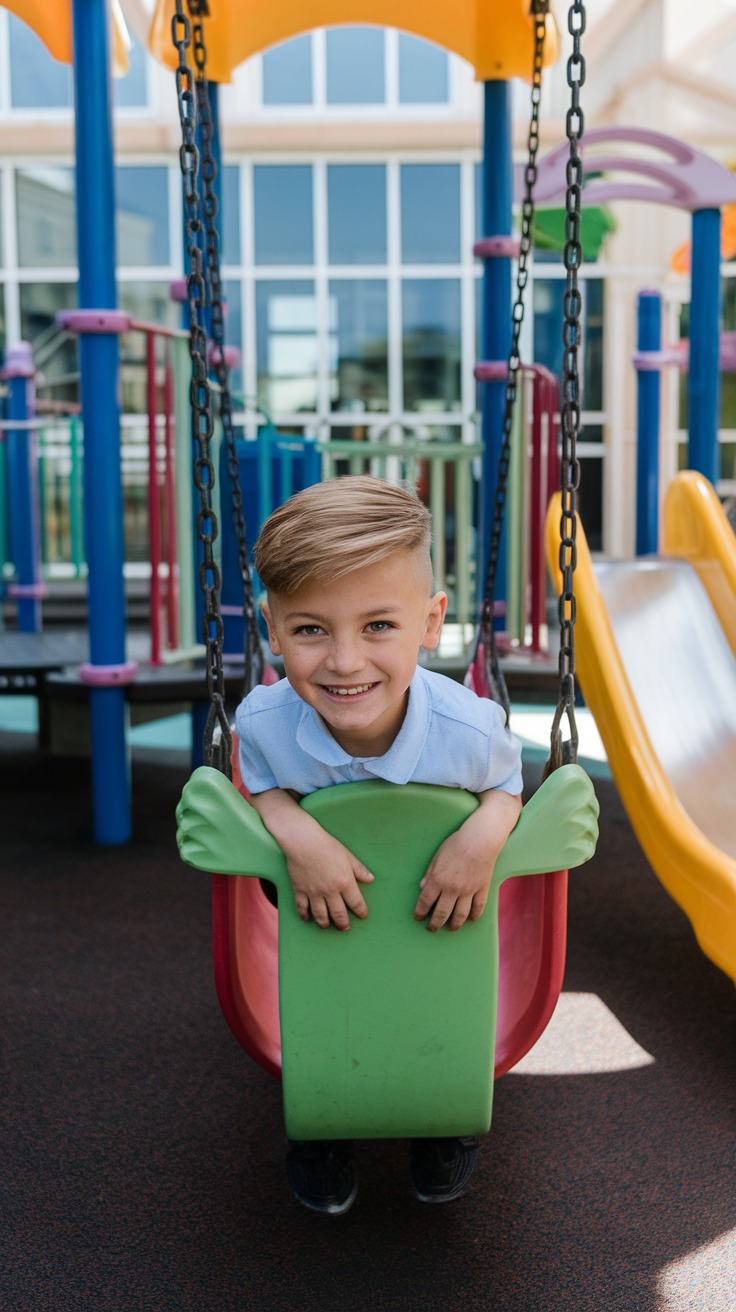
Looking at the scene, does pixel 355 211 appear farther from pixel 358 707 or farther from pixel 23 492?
pixel 358 707

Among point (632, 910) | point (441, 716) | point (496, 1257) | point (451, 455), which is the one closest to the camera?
point (441, 716)

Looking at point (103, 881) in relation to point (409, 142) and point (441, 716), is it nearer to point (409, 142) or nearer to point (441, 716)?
point (441, 716)

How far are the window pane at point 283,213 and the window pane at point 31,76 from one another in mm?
2020

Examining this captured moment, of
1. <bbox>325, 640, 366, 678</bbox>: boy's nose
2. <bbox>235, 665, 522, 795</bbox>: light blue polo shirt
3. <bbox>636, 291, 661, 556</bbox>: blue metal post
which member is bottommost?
<bbox>235, 665, 522, 795</bbox>: light blue polo shirt

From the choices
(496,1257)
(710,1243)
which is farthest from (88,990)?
(710,1243)

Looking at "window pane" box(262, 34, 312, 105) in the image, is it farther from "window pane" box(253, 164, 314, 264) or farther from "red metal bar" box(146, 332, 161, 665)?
"red metal bar" box(146, 332, 161, 665)

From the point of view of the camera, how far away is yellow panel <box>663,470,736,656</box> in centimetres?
344

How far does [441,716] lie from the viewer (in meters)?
1.41

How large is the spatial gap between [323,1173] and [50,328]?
9.44 meters

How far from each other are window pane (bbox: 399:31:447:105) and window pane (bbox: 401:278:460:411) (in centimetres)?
162

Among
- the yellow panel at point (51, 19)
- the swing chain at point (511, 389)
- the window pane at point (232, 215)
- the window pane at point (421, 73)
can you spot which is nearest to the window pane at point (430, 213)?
the window pane at point (421, 73)

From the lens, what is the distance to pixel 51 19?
380 cm

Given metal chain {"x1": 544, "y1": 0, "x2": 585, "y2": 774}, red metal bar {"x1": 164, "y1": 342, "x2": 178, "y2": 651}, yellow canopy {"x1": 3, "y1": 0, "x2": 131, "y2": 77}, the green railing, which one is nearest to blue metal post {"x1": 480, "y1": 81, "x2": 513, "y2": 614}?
the green railing

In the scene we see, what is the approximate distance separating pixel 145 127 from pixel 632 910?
29.1 ft
